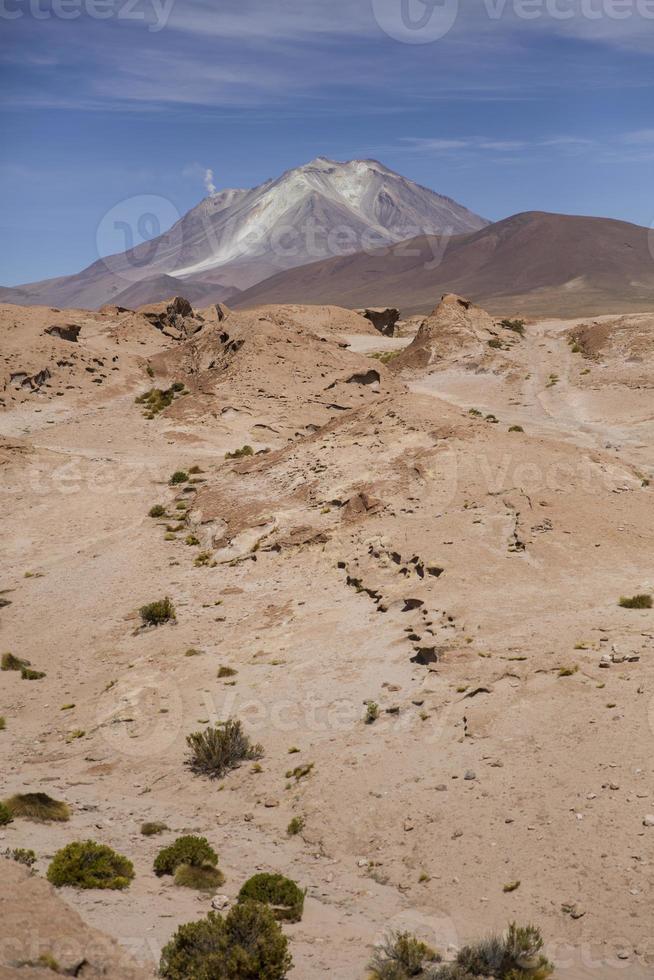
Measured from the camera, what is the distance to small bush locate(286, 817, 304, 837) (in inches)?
441

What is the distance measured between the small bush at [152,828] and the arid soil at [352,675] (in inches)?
6.4

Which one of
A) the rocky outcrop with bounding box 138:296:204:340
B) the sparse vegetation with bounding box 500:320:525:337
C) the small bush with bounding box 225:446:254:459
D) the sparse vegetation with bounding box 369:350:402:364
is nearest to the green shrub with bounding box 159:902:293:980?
the small bush with bounding box 225:446:254:459

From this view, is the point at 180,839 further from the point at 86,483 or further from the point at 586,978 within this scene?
the point at 86,483

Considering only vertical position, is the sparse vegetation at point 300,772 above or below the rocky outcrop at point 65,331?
below

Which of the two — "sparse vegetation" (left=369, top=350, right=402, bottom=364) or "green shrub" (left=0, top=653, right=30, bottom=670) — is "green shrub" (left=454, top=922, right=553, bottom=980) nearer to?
"green shrub" (left=0, top=653, right=30, bottom=670)

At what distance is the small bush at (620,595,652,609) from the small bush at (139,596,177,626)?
9525 mm

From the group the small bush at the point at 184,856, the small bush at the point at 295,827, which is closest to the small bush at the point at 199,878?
the small bush at the point at 184,856

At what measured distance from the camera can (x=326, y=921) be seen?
9266 millimetres

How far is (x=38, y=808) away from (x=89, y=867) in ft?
7.28

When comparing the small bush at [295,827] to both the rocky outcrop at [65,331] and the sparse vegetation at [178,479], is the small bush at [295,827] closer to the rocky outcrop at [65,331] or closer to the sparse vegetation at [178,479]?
the sparse vegetation at [178,479]

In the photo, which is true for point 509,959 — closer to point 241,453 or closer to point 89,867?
point 89,867

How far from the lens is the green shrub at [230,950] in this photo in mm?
7836

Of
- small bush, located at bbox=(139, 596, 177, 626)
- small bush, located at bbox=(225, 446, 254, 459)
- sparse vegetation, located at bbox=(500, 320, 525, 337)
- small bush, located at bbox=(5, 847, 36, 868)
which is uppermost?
sparse vegetation, located at bbox=(500, 320, 525, 337)

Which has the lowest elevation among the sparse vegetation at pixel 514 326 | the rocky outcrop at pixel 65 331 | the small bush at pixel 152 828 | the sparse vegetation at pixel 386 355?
the small bush at pixel 152 828
